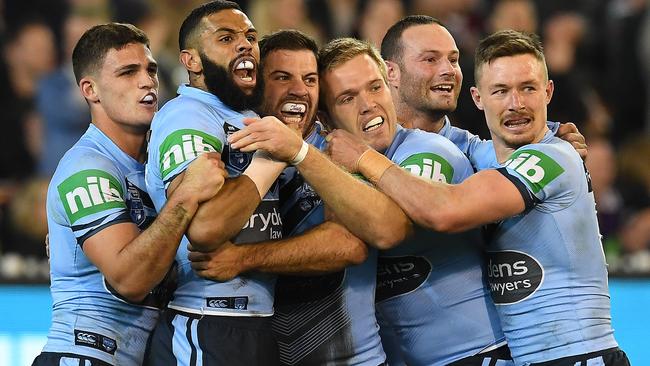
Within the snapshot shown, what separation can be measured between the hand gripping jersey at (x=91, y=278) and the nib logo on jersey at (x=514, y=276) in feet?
4.82

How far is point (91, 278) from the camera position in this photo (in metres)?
5.34

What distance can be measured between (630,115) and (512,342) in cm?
657

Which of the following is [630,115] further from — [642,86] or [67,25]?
[67,25]

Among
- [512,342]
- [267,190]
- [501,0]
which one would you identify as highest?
[501,0]

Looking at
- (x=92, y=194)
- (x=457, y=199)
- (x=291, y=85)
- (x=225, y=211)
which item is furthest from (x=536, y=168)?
(x=92, y=194)

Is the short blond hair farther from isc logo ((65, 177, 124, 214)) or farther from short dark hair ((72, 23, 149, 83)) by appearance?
isc logo ((65, 177, 124, 214))

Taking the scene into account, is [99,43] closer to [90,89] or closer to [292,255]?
[90,89]

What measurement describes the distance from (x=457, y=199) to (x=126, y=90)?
1.65 metres

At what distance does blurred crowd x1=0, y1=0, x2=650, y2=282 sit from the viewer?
1051cm

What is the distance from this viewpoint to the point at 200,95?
17.4ft

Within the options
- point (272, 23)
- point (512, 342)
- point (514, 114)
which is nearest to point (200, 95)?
point (514, 114)

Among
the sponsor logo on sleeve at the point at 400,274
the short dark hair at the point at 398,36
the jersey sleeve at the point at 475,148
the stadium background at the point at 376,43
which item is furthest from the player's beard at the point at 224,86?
the stadium background at the point at 376,43

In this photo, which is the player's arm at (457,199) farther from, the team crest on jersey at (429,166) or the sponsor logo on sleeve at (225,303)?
the sponsor logo on sleeve at (225,303)

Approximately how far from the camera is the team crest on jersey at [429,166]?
5305 millimetres
